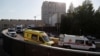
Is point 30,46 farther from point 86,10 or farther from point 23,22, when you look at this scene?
point 23,22

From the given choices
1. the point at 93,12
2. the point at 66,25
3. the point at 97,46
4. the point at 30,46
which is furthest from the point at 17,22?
the point at 30,46

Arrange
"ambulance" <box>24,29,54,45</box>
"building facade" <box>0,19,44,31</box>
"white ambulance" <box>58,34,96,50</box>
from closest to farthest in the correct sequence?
"ambulance" <box>24,29,54,45</box>
"white ambulance" <box>58,34,96,50</box>
"building facade" <box>0,19,44,31</box>

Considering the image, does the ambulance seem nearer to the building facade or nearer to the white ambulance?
the white ambulance

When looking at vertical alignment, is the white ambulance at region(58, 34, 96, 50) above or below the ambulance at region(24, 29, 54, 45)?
below

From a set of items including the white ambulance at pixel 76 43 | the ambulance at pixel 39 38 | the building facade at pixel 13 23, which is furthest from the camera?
the building facade at pixel 13 23

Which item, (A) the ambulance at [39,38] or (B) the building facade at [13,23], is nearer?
(A) the ambulance at [39,38]

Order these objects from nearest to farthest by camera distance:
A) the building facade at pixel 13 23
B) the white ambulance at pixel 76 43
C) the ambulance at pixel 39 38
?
the ambulance at pixel 39 38
the white ambulance at pixel 76 43
the building facade at pixel 13 23

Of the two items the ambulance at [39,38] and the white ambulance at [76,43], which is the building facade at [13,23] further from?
the ambulance at [39,38]

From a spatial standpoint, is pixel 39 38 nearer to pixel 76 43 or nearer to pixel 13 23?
pixel 76 43

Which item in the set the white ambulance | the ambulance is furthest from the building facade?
the ambulance

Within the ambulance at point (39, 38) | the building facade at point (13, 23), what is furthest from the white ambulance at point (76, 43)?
the building facade at point (13, 23)

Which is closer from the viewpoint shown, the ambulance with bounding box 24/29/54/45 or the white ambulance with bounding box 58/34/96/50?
the ambulance with bounding box 24/29/54/45

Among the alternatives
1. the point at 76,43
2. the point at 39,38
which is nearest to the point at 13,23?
the point at 76,43

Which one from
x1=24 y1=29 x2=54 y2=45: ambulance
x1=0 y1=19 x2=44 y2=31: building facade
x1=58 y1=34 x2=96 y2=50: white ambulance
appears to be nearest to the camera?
x1=24 y1=29 x2=54 y2=45: ambulance
